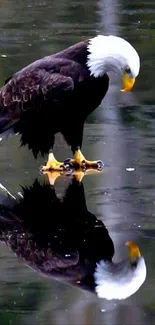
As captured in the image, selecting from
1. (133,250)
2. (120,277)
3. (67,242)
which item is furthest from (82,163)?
(120,277)

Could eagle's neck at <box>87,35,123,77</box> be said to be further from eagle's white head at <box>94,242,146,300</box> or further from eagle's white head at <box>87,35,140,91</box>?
eagle's white head at <box>94,242,146,300</box>

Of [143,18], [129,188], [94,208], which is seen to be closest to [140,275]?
[94,208]

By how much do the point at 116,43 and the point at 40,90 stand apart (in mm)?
812

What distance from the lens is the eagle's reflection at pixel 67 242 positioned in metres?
7.13

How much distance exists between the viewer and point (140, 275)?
7152 mm

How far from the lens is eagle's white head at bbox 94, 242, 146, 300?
6.89 metres

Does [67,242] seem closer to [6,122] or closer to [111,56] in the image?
[111,56]

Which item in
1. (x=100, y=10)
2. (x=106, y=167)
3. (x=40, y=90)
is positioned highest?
(x=40, y=90)

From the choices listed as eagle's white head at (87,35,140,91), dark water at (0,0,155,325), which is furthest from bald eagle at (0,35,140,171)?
dark water at (0,0,155,325)

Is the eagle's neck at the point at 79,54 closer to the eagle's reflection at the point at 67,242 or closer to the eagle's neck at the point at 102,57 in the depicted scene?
the eagle's neck at the point at 102,57

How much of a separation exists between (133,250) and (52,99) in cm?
231

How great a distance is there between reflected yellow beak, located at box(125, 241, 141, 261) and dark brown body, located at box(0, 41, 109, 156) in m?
2.07

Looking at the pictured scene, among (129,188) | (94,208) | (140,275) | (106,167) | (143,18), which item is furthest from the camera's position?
(143,18)

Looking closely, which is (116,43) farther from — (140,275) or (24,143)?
(140,275)
